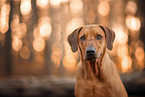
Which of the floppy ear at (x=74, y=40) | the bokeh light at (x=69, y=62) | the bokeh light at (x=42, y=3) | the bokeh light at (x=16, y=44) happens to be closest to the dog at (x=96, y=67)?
the floppy ear at (x=74, y=40)

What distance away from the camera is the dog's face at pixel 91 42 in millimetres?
1714

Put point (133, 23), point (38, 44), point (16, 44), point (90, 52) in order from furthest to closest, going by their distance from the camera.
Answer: point (38, 44) < point (16, 44) < point (133, 23) < point (90, 52)

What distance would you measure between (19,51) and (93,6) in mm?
7267

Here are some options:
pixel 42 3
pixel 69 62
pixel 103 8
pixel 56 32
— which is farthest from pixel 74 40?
pixel 103 8

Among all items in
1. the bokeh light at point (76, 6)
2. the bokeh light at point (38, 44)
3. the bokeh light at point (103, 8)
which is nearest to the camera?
the bokeh light at point (76, 6)

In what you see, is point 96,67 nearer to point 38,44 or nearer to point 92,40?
point 92,40

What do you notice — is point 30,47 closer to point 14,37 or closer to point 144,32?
point 14,37

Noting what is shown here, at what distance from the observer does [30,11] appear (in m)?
11.2

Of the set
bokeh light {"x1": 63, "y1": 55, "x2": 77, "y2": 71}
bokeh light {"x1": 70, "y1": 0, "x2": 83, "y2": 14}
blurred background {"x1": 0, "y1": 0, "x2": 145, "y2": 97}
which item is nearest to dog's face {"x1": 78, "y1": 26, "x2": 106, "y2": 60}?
blurred background {"x1": 0, "y1": 0, "x2": 145, "y2": 97}

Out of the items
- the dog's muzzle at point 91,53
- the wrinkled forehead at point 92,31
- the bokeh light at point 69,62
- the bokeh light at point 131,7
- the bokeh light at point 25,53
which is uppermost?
the bokeh light at point 131,7

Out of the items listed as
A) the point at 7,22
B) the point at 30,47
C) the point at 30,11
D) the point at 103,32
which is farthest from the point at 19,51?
the point at 103,32

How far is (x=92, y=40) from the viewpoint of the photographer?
1829 mm

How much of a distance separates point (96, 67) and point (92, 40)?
38 centimetres

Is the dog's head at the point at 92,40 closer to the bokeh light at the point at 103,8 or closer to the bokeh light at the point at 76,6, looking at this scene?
the bokeh light at the point at 76,6
